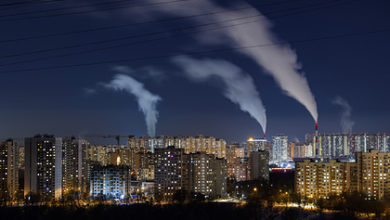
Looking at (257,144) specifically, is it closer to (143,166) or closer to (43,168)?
(143,166)

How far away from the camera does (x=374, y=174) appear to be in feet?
42.4

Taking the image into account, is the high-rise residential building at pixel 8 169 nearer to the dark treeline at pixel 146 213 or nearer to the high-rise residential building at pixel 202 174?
the dark treeline at pixel 146 213

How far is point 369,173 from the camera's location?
13.0 meters

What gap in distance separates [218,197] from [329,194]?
12.3 feet

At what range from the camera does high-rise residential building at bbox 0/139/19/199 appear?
1452 centimetres

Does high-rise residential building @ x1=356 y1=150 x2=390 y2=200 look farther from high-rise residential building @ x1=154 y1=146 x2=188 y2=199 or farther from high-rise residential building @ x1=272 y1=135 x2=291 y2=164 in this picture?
high-rise residential building @ x1=272 y1=135 x2=291 y2=164

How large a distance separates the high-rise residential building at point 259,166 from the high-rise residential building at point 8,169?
9894mm

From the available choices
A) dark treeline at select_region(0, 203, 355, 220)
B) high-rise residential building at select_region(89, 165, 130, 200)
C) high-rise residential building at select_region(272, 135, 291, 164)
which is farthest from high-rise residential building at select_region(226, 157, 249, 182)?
high-rise residential building at select_region(272, 135, 291, 164)

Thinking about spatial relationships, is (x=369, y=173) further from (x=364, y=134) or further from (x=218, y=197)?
(x=364, y=134)

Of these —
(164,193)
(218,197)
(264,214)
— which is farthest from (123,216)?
(218,197)

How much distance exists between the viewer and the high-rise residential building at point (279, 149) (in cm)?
3179

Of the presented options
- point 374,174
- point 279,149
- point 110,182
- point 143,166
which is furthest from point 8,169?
point 279,149

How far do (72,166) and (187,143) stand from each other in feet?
31.4

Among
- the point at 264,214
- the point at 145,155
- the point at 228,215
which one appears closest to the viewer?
the point at 228,215
